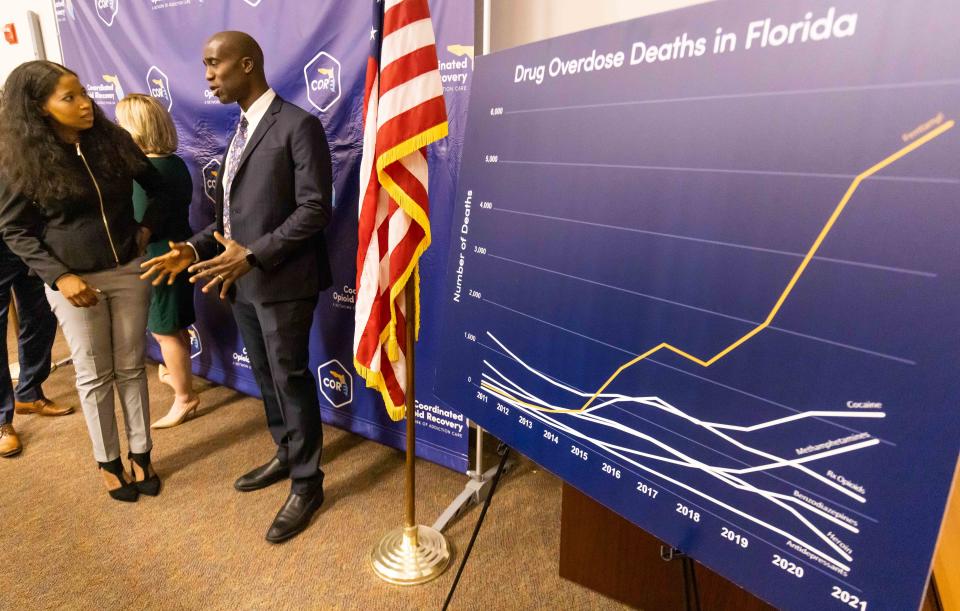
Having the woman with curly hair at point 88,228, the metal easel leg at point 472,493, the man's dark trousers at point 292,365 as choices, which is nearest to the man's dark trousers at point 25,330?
the woman with curly hair at point 88,228

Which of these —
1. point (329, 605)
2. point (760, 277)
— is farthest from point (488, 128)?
point (329, 605)

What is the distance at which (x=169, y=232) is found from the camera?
252 cm

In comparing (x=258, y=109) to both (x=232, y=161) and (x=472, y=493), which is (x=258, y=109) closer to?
(x=232, y=161)

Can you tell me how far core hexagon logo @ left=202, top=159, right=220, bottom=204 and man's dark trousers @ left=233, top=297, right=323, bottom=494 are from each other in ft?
3.51

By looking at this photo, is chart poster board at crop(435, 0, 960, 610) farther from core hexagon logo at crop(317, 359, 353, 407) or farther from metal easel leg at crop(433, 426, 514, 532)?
core hexagon logo at crop(317, 359, 353, 407)

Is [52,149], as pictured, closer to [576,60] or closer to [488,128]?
[488,128]

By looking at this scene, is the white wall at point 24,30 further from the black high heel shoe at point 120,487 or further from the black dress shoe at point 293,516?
the black dress shoe at point 293,516

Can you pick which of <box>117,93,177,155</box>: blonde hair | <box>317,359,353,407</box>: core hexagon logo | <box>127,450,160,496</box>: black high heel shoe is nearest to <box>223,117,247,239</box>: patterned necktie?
<box>117,93,177,155</box>: blonde hair

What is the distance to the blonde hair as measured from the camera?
2.40m

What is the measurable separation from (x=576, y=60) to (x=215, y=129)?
2305 mm

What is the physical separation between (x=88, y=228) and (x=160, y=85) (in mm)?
1327

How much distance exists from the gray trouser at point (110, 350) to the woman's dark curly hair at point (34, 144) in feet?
1.06

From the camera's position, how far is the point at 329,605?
67.1 inches

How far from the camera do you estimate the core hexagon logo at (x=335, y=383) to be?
2.64m
